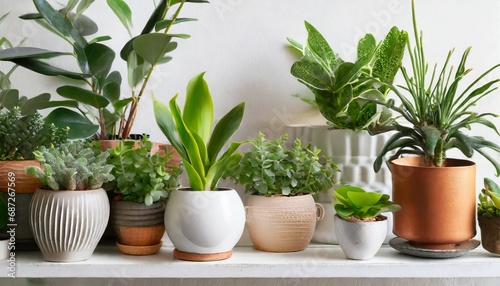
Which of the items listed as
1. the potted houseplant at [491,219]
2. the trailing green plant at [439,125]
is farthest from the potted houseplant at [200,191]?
the potted houseplant at [491,219]

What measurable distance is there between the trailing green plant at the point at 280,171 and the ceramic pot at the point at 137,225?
12 cm

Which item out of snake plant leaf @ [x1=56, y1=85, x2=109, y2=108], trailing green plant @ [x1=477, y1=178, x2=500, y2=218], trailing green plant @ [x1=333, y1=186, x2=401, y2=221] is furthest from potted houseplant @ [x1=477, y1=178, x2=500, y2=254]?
snake plant leaf @ [x1=56, y1=85, x2=109, y2=108]

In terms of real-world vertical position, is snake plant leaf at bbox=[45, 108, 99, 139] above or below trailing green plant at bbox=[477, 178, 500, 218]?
above

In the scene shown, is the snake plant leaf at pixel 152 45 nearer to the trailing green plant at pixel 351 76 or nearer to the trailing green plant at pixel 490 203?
the trailing green plant at pixel 351 76

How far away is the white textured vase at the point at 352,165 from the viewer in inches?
33.9

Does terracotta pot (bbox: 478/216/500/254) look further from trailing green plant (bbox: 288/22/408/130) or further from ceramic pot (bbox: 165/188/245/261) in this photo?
ceramic pot (bbox: 165/188/245/261)

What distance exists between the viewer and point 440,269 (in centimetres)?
74

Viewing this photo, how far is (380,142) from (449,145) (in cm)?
12

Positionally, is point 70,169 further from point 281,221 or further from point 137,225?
point 281,221

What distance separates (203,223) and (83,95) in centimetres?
28

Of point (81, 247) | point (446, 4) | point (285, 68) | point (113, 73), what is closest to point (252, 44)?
point (285, 68)

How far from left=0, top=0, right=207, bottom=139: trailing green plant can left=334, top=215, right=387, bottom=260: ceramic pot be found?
1.19ft

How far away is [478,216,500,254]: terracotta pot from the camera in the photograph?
2.51 feet

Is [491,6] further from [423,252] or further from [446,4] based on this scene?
[423,252]
